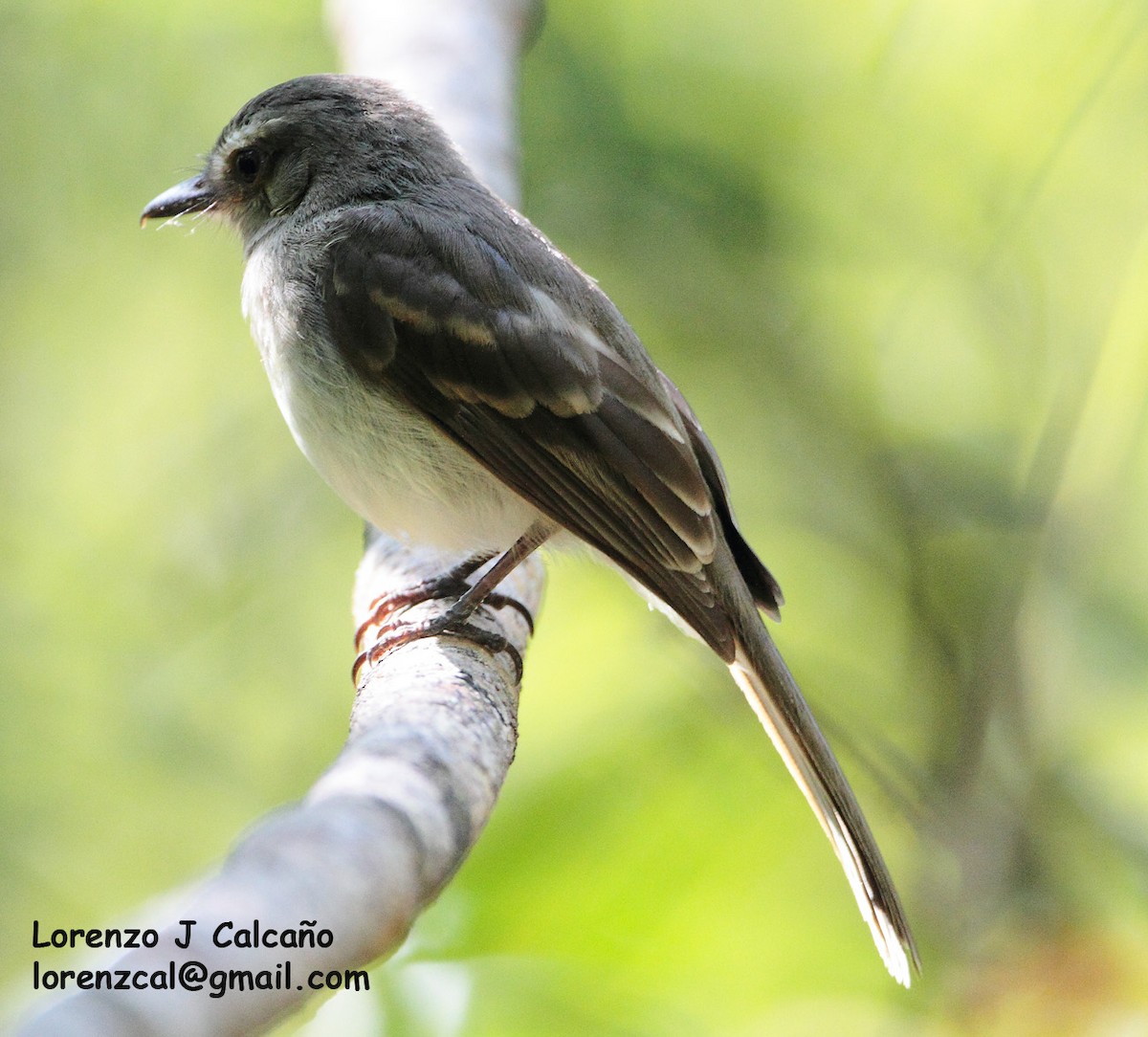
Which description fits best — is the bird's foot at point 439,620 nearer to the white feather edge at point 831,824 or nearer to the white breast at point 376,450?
the white breast at point 376,450

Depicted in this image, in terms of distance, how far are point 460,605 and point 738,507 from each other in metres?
1.61

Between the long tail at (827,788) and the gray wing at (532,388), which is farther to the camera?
the gray wing at (532,388)

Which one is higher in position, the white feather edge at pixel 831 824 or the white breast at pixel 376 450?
the white breast at pixel 376 450

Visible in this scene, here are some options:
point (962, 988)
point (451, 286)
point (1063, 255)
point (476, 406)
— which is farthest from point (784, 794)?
point (1063, 255)

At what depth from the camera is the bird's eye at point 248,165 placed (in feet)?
11.8

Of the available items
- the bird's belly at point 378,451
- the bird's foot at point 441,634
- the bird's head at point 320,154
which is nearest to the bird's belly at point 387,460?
the bird's belly at point 378,451

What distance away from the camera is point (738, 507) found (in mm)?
4285

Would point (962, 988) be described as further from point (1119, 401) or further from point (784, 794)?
point (1119, 401)

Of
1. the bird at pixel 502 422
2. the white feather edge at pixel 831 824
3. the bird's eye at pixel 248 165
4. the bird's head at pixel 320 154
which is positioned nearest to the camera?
the white feather edge at pixel 831 824

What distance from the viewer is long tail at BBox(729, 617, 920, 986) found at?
9.02ft

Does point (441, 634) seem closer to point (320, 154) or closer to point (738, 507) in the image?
point (320, 154)

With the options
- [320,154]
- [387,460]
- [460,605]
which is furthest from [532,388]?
[320,154]

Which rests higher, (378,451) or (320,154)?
(320,154)

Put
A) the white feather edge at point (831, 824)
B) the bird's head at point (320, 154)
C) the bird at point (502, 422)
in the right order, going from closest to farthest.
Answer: the white feather edge at point (831, 824) < the bird at point (502, 422) < the bird's head at point (320, 154)
